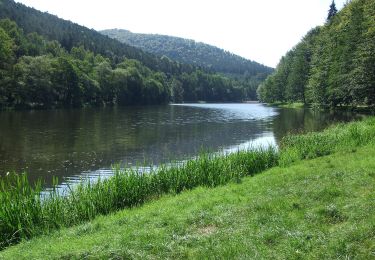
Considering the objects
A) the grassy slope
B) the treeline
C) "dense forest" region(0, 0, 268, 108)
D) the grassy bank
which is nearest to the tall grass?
the grassy bank

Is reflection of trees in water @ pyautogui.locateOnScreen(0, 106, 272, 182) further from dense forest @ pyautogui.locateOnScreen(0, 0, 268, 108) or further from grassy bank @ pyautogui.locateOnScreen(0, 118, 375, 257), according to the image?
dense forest @ pyautogui.locateOnScreen(0, 0, 268, 108)

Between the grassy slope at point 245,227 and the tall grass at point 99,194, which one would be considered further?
the tall grass at point 99,194

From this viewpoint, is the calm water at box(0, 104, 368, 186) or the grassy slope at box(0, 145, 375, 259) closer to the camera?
the grassy slope at box(0, 145, 375, 259)

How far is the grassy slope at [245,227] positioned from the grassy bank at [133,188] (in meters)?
0.22

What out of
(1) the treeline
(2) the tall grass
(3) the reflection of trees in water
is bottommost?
(3) the reflection of trees in water

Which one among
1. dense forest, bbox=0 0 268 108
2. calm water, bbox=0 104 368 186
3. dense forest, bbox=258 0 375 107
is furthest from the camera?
dense forest, bbox=0 0 268 108

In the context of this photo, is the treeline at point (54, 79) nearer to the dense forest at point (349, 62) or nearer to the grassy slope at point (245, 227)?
the dense forest at point (349, 62)

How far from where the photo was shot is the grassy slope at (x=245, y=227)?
9172mm

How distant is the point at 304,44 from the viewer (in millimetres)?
139875

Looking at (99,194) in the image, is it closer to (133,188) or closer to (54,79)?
(133,188)

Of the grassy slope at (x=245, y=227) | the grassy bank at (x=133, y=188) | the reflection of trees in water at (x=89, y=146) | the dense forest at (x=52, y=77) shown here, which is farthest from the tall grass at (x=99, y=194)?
the dense forest at (x=52, y=77)

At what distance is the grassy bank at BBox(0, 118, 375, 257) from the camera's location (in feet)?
46.5

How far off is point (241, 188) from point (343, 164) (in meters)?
5.56

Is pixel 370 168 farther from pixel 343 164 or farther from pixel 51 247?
pixel 51 247
